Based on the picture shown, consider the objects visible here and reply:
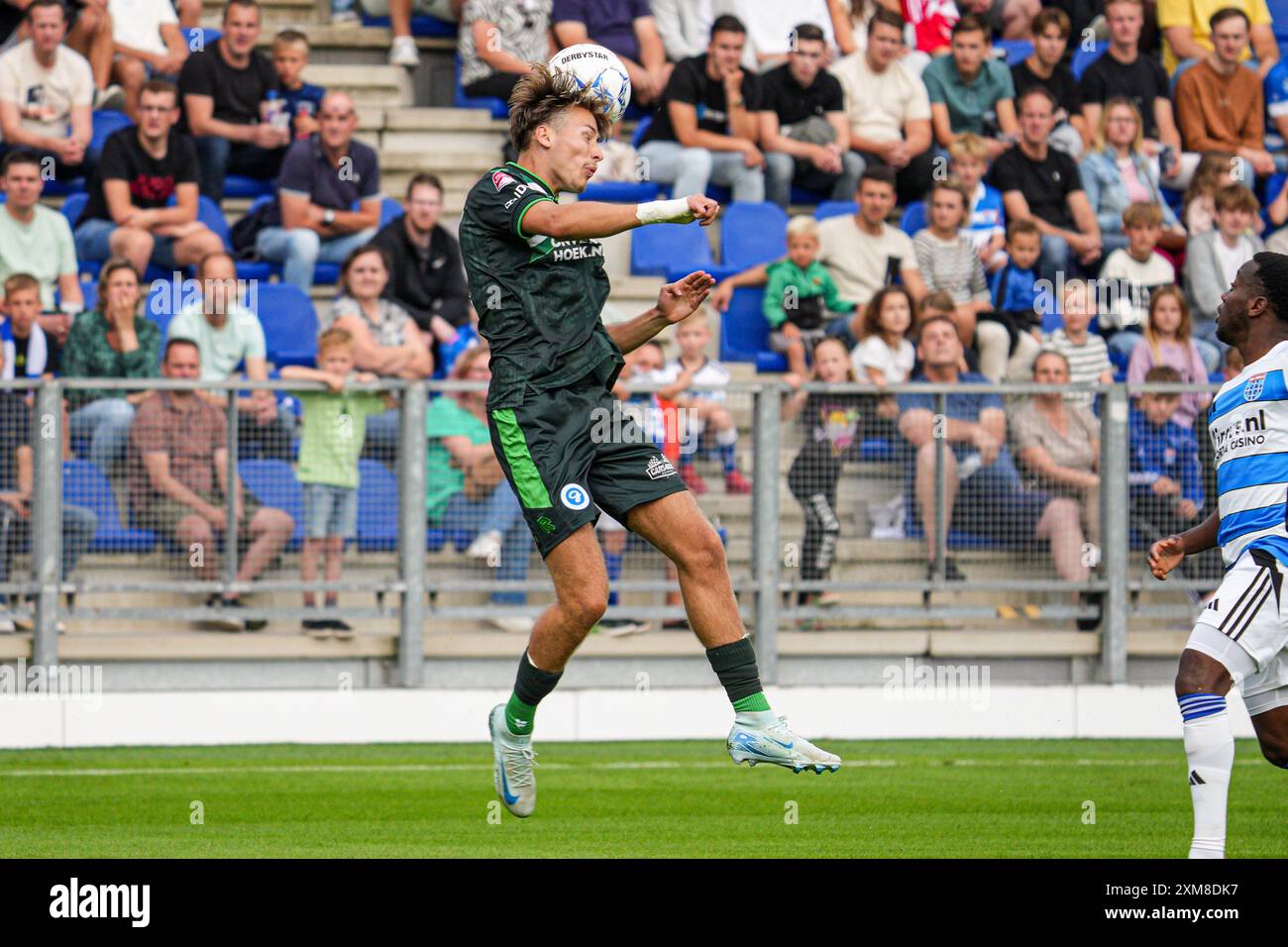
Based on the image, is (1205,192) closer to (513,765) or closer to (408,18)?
(408,18)

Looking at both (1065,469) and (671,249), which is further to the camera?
(671,249)

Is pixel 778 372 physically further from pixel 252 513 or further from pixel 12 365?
pixel 12 365

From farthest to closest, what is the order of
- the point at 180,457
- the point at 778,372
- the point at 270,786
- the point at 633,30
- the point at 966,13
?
the point at 966,13 < the point at 633,30 < the point at 778,372 < the point at 180,457 < the point at 270,786

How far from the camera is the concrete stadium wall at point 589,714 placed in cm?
1297

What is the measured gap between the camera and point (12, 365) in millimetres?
13703

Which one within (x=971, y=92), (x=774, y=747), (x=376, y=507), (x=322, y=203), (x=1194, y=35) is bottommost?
(x=774, y=747)

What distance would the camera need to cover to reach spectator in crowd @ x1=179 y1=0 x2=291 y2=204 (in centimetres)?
1611

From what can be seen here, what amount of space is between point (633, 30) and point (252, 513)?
665 cm

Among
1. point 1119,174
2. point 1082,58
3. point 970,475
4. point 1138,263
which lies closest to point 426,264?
Result: point 970,475

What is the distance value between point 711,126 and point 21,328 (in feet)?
20.1

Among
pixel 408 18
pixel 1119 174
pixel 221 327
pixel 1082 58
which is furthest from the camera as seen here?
pixel 1082 58

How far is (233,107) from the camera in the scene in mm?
16266

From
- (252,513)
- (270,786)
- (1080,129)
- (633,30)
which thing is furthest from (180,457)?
(1080,129)

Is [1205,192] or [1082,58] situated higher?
[1082,58]
